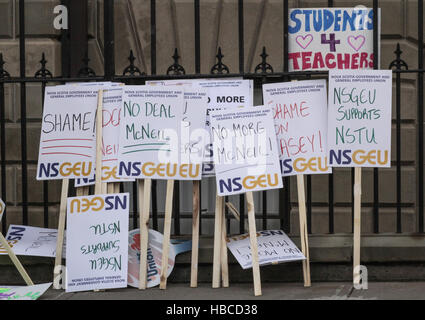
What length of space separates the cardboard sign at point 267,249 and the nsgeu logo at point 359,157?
2.29 feet

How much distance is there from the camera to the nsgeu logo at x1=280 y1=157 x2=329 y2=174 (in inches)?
266

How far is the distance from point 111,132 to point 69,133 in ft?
1.09

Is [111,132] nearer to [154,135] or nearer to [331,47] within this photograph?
[154,135]

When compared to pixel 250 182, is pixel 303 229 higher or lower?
lower

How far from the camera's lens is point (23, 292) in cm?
656

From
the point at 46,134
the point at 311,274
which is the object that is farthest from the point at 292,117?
the point at 46,134

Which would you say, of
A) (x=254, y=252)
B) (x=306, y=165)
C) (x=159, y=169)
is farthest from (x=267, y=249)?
(x=159, y=169)

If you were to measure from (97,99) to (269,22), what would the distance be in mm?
2442

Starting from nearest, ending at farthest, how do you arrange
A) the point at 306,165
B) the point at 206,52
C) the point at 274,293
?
the point at 274,293
the point at 306,165
the point at 206,52

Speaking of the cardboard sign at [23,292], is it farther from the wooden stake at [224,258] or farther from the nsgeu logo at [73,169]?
the wooden stake at [224,258]

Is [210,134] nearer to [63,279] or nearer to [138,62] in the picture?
[63,279]

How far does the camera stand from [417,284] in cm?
696

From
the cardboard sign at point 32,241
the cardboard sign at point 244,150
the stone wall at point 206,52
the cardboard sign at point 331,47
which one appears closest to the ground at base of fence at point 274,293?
the cardboard sign at point 32,241

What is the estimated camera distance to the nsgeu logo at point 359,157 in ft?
22.0
